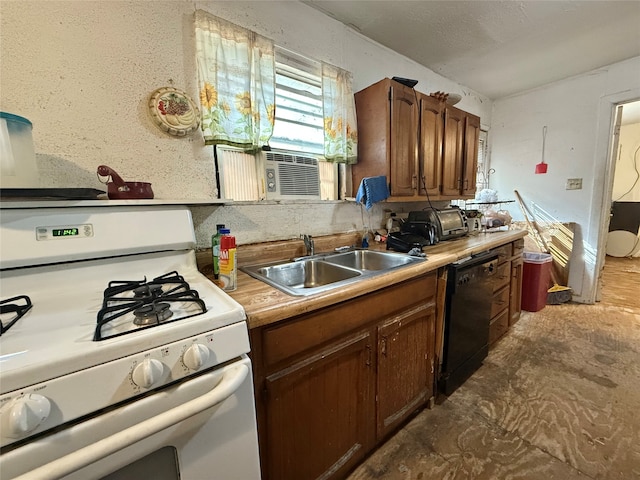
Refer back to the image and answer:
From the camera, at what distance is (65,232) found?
871 mm

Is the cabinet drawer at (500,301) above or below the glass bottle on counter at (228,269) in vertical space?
below

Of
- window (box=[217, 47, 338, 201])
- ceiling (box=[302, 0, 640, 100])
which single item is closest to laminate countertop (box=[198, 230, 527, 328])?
window (box=[217, 47, 338, 201])

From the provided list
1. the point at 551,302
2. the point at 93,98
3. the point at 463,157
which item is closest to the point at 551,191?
the point at 551,302

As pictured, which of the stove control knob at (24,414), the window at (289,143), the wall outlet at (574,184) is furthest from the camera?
the wall outlet at (574,184)


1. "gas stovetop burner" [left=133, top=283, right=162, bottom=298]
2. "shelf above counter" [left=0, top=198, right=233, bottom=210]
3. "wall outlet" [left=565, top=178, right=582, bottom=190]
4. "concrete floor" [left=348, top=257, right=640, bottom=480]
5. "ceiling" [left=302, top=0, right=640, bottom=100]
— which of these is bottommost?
"concrete floor" [left=348, top=257, right=640, bottom=480]

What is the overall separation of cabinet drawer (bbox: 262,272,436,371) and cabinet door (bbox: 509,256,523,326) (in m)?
1.51

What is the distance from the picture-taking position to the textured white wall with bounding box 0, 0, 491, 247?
3.20 feet

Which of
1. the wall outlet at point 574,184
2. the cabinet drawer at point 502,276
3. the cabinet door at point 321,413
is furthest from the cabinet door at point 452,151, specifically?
the cabinet door at point 321,413

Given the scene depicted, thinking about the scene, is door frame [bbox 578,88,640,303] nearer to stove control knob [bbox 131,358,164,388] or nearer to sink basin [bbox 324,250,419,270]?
sink basin [bbox 324,250,419,270]

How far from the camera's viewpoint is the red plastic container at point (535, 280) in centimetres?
271

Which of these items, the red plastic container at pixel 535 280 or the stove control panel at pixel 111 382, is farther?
the red plastic container at pixel 535 280

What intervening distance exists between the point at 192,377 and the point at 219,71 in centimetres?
136

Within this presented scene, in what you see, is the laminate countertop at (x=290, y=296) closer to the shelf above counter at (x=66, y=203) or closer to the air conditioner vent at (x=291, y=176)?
the shelf above counter at (x=66, y=203)

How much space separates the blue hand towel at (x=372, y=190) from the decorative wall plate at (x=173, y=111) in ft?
3.36
